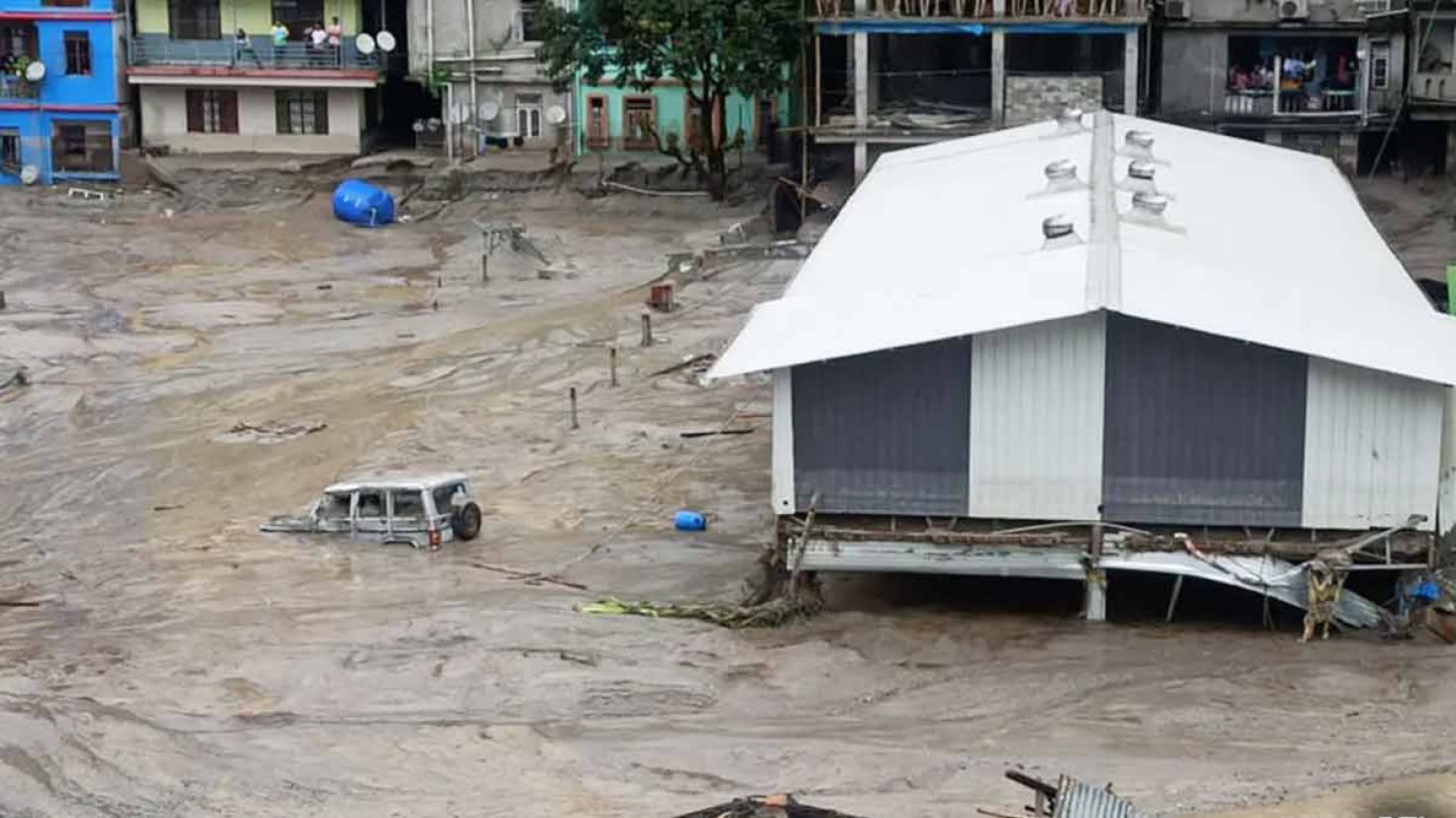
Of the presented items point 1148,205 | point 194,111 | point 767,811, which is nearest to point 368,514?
point 1148,205

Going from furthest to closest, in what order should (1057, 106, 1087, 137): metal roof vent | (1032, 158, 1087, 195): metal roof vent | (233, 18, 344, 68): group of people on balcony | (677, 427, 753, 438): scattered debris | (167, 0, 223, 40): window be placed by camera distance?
(167, 0, 223, 40): window
(233, 18, 344, 68): group of people on balcony
(1057, 106, 1087, 137): metal roof vent
(677, 427, 753, 438): scattered debris
(1032, 158, 1087, 195): metal roof vent

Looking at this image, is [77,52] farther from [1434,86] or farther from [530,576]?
[530,576]

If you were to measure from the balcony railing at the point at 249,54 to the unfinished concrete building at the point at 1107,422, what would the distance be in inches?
1503

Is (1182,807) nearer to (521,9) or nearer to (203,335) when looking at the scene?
(203,335)

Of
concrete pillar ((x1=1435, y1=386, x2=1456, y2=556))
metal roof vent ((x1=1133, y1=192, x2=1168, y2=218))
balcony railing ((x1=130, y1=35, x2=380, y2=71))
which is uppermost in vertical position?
balcony railing ((x1=130, y1=35, x2=380, y2=71))

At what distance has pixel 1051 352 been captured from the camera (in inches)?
1194

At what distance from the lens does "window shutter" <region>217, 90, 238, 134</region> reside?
225ft

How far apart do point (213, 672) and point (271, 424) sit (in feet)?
44.8

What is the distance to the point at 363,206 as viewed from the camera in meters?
61.8

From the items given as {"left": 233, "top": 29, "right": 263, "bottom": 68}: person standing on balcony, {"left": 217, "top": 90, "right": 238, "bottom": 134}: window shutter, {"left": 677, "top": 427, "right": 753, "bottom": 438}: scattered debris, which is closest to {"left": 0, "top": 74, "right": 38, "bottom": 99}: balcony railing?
{"left": 217, "top": 90, "right": 238, "bottom": 134}: window shutter

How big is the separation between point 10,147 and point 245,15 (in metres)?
7.23

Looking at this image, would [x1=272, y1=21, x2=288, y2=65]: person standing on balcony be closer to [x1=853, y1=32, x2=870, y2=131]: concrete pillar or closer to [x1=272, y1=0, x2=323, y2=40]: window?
[x1=272, y1=0, x2=323, y2=40]: window

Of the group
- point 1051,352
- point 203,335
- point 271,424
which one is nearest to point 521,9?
point 203,335

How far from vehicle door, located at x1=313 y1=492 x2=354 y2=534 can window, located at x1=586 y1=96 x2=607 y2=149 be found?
1283 inches
